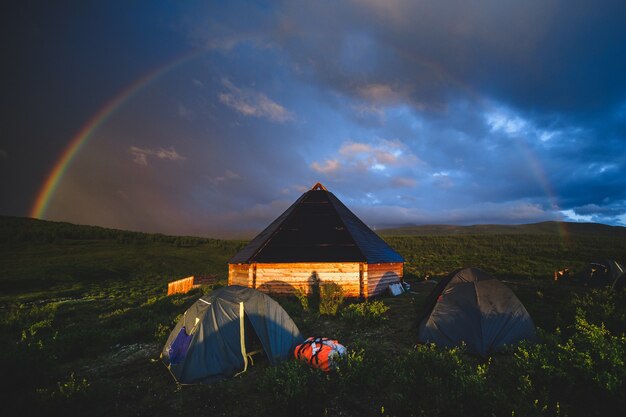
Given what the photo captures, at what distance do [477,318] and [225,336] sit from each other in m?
7.07

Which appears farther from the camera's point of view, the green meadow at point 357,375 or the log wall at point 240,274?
the log wall at point 240,274

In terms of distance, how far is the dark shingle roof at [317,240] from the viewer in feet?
52.2

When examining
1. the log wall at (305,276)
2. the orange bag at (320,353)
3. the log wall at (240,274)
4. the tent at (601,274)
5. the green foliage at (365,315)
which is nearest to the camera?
the orange bag at (320,353)

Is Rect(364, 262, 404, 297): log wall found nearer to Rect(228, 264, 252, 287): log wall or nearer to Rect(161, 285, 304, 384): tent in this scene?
Rect(228, 264, 252, 287): log wall

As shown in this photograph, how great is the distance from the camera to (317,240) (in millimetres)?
17125

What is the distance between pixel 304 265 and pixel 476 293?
30.1 ft

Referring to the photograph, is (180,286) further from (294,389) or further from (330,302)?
(294,389)

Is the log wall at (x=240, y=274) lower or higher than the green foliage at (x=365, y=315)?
higher

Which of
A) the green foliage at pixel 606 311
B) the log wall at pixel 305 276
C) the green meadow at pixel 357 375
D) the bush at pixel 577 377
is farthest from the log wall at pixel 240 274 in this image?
the green foliage at pixel 606 311

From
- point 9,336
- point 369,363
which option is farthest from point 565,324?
point 9,336

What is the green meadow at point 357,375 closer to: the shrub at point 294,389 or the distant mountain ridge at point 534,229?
the shrub at point 294,389

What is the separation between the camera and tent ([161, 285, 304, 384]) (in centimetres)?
682

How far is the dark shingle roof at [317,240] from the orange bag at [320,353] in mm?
8352

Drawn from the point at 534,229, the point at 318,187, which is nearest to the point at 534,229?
the point at 534,229
